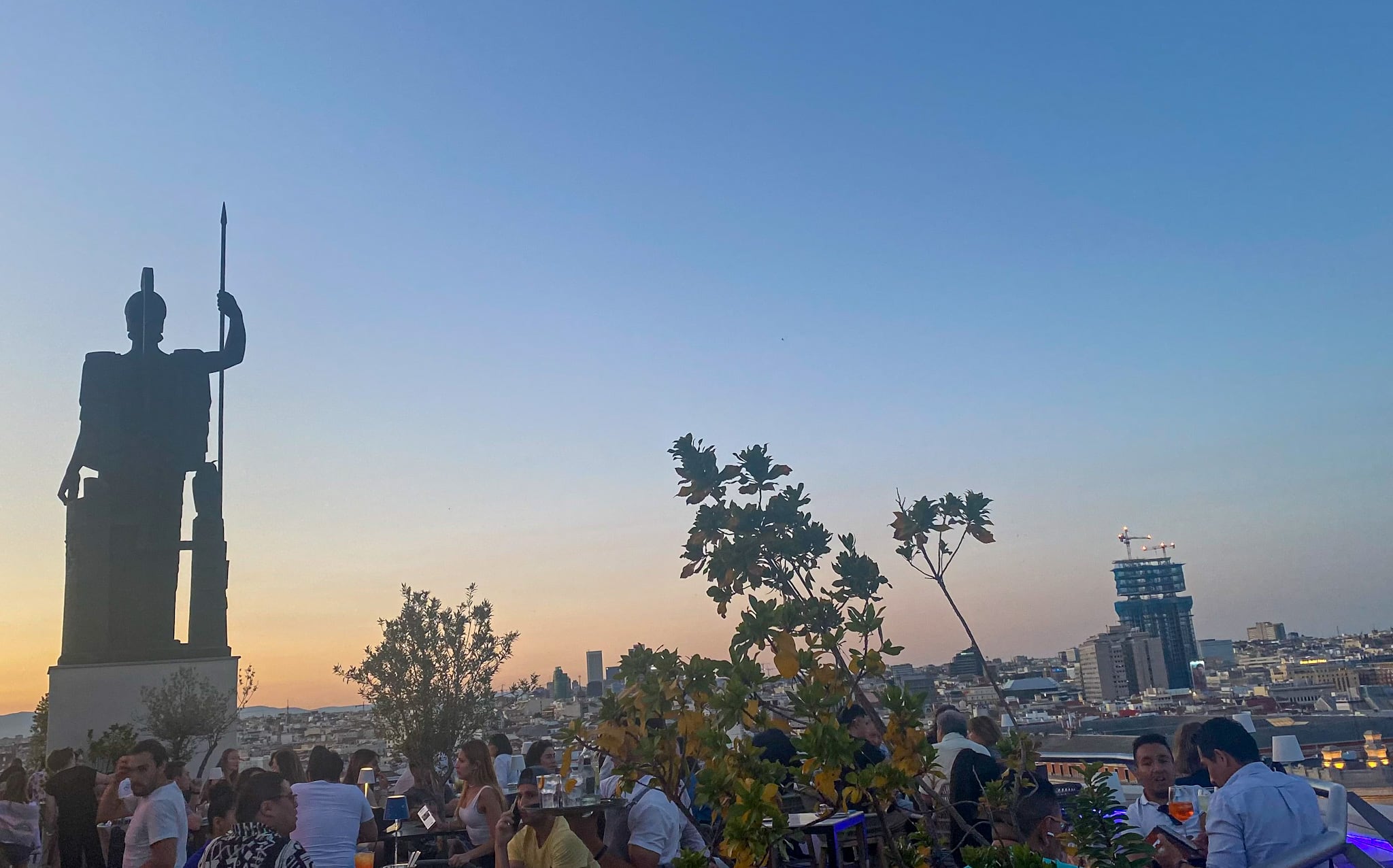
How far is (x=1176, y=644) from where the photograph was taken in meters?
148

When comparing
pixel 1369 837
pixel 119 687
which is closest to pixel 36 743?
pixel 119 687

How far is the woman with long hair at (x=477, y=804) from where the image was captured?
4883 mm

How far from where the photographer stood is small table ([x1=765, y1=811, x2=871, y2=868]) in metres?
2.10

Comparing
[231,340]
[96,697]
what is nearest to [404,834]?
[96,697]

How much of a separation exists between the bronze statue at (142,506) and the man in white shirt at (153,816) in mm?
10772

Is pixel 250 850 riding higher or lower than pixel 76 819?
higher

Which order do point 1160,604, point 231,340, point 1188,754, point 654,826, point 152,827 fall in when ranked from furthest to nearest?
point 1160,604, point 231,340, point 1188,754, point 152,827, point 654,826

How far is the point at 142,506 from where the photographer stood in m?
14.8

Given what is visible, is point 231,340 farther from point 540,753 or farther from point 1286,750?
point 1286,750

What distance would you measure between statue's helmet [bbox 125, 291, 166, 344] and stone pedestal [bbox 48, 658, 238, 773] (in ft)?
17.7

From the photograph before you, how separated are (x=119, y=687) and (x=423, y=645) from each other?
5.53m

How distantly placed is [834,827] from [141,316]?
1663 centimetres

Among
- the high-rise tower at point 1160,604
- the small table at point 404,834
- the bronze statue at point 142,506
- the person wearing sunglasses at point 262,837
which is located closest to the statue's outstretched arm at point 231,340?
the bronze statue at point 142,506

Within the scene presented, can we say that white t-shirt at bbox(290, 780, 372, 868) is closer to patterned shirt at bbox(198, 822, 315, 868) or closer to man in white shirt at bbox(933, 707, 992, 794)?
patterned shirt at bbox(198, 822, 315, 868)
